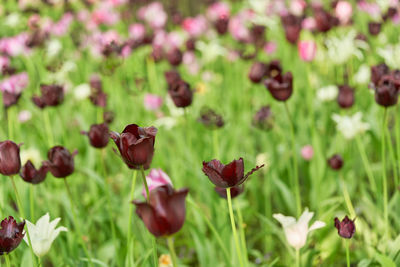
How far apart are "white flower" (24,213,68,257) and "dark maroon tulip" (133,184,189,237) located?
48 centimetres

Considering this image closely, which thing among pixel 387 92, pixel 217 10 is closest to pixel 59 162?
pixel 387 92

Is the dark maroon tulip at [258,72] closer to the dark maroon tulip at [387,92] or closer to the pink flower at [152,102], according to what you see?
the pink flower at [152,102]

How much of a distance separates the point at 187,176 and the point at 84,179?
0.68 meters

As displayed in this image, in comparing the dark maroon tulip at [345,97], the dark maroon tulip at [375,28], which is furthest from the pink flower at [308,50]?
the dark maroon tulip at [345,97]

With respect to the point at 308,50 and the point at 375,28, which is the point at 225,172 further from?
the point at 375,28

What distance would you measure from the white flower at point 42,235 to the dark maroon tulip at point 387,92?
1012mm

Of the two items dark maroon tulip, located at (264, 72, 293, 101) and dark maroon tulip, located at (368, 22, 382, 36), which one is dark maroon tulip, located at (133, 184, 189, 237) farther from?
dark maroon tulip, located at (368, 22, 382, 36)

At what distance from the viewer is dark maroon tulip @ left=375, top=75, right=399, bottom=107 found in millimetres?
1444

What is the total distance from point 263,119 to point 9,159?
128 cm

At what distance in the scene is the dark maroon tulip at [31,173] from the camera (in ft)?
4.54

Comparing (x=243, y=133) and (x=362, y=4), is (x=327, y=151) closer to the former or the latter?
(x=243, y=133)

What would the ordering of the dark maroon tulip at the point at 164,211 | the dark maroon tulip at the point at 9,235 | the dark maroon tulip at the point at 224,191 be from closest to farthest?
the dark maroon tulip at the point at 164,211 < the dark maroon tulip at the point at 9,235 < the dark maroon tulip at the point at 224,191

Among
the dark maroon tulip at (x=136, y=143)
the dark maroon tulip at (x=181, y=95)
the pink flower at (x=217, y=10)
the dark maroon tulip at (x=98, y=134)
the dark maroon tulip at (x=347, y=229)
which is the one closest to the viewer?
the dark maroon tulip at (x=136, y=143)

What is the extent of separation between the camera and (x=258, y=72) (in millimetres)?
2334
